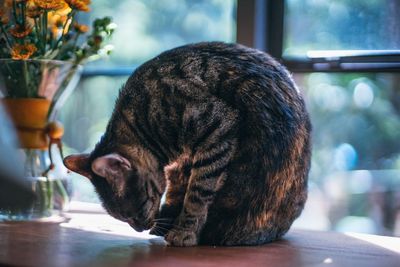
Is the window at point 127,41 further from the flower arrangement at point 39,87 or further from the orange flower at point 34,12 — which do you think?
the orange flower at point 34,12

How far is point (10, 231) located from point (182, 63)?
1.85 ft

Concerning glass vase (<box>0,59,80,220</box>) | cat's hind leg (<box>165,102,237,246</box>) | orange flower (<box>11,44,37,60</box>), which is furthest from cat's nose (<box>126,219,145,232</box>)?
orange flower (<box>11,44,37,60</box>)

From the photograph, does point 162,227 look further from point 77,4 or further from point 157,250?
point 77,4

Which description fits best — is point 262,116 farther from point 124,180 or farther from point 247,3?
point 247,3

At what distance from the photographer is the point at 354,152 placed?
1.65 metres

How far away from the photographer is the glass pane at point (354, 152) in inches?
62.8

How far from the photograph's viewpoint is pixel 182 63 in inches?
53.2

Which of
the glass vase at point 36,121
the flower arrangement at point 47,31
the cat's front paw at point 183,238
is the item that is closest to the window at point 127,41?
the flower arrangement at point 47,31

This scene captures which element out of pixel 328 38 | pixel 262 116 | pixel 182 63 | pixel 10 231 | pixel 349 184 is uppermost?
pixel 328 38

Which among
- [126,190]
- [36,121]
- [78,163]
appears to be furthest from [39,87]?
[126,190]

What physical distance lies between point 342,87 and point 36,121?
0.81 m

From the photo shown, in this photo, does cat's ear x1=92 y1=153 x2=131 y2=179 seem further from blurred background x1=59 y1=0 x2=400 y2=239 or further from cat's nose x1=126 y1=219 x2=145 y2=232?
blurred background x1=59 y1=0 x2=400 y2=239

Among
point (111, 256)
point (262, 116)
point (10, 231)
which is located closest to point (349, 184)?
point (262, 116)

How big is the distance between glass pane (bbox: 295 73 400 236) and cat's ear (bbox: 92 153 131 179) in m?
0.60
